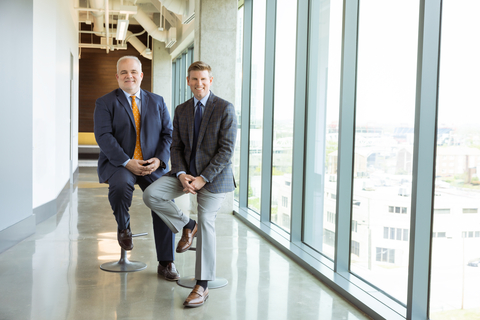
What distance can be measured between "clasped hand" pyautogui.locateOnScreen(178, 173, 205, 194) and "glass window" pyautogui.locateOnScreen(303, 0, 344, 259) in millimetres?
1298

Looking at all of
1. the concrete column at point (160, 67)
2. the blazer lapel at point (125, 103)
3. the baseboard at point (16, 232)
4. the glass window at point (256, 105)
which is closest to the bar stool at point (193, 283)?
the blazer lapel at point (125, 103)

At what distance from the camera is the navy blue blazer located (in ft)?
10.8

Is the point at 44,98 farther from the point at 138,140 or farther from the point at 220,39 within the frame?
the point at 138,140

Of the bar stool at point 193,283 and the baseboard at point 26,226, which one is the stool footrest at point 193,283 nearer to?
the bar stool at point 193,283

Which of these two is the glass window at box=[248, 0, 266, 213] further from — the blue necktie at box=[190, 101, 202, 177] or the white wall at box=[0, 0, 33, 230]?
the white wall at box=[0, 0, 33, 230]

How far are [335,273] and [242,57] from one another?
3.82 m

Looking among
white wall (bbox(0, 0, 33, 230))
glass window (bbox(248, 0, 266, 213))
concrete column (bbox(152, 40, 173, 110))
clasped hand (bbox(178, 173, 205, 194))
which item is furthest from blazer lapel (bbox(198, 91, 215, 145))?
concrete column (bbox(152, 40, 173, 110))

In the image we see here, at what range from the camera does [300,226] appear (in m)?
4.36

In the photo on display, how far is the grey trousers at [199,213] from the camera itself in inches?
117

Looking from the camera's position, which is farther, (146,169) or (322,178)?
(322,178)

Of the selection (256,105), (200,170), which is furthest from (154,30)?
(200,170)

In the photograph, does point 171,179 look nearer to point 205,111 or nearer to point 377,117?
Result: point 205,111

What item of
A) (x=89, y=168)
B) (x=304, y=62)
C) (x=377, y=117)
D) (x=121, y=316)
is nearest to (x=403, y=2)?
(x=377, y=117)

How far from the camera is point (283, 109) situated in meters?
5.00
